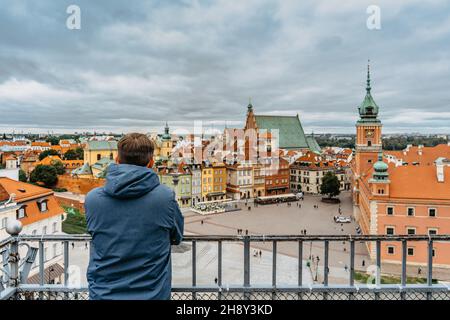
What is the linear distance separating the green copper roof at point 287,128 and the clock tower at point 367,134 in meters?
23.6

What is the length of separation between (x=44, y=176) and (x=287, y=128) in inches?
1471

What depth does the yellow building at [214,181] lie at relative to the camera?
39.4 metres

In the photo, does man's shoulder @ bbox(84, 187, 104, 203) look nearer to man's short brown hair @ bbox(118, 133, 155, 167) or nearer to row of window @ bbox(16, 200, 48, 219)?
man's short brown hair @ bbox(118, 133, 155, 167)

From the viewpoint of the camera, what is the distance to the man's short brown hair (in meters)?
1.94

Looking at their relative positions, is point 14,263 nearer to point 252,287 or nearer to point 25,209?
point 252,287

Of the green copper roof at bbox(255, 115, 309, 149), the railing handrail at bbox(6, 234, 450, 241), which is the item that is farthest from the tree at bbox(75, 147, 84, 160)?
the railing handrail at bbox(6, 234, 450, 241)

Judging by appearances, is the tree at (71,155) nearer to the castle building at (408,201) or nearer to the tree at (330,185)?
the tree at (330,185)

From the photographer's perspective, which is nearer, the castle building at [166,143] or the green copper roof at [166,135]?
the castle building at [166,143]

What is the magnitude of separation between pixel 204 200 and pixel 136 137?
37.5m

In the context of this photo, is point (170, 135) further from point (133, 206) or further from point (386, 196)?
point (133, 206)

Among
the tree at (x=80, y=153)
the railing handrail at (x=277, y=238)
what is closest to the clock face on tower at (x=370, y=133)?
the railing handrail at (x=277, y=238)

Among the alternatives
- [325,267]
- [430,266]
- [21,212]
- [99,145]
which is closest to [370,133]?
[21,212]

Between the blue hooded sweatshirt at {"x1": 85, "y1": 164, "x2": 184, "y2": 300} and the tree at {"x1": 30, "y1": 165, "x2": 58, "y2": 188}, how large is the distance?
151 ft
